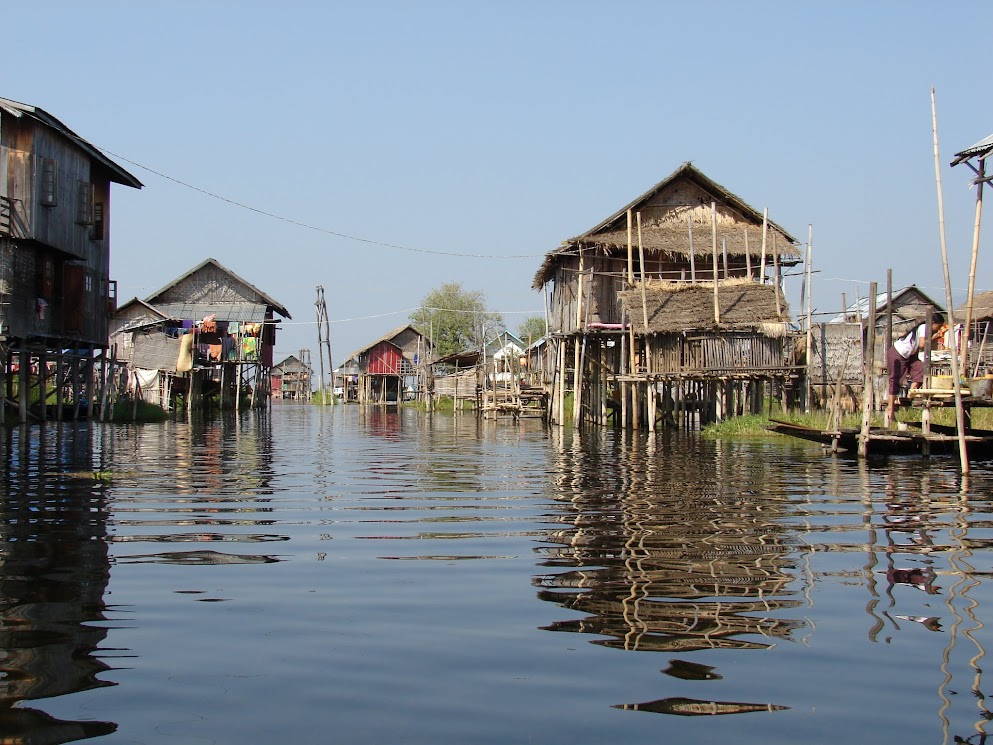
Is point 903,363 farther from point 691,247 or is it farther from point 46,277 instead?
point 46,277

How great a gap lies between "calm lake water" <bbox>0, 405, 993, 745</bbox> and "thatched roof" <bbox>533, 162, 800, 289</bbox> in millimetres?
16041

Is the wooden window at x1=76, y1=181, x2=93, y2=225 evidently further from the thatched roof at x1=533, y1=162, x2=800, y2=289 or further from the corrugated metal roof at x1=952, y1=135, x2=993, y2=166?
the corrugated metal roof at x1=952, y1=135, x2=993, y2=166

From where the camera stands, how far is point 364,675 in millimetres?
3932

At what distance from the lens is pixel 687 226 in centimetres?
2645

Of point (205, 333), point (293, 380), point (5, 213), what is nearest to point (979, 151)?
point (5, 213)

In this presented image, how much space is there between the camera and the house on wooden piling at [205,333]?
38.5 meters

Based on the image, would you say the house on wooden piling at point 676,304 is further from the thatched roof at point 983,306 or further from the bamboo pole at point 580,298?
the thatched roof at point 983,306

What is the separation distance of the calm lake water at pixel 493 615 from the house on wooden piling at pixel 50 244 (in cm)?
1402

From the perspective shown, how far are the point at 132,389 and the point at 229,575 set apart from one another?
3113 cm

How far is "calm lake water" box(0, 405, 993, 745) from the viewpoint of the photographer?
3488mm

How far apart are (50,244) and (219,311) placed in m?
20.8

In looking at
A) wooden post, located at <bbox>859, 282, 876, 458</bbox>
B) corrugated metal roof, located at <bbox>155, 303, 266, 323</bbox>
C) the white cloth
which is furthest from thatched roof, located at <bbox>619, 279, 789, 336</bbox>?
corrugated metal roof, located at <bbox>155, 303, 266, 323</bbox>

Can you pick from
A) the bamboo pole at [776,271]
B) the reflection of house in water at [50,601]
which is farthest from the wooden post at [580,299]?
the reflection of house in water at [50,601]

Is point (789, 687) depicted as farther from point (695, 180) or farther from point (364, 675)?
point (695, 180)
